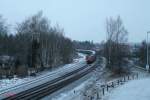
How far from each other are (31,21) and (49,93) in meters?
44.4

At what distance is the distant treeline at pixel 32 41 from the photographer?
6456 centimetres

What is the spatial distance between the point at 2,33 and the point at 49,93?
153 feet

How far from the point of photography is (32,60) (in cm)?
6322

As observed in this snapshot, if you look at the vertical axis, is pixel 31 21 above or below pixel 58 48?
above

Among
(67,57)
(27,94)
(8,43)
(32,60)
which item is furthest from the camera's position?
(67,57)

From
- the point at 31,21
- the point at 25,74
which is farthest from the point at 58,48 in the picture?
the point at 25,74

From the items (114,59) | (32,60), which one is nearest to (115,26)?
(114,59)

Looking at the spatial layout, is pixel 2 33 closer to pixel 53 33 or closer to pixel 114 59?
pixel 53 33

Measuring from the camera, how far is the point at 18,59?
5906cm

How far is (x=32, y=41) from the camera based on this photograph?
2584 inches

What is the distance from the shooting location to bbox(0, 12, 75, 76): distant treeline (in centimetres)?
6456

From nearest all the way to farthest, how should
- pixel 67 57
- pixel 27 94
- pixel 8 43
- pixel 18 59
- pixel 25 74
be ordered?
pixel 27 94, pixel 25 74, pixel 18 59, pixel 8 43, pixel 67 57

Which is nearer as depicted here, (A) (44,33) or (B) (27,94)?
(B) (27,94)

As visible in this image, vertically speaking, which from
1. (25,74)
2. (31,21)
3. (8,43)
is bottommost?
(25,74)
